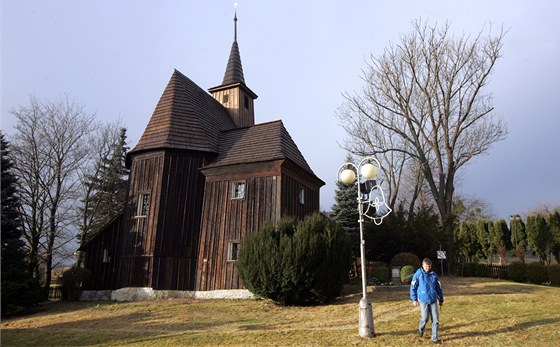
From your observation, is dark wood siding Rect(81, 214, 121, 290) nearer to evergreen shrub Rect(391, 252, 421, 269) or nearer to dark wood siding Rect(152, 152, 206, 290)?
dark wood siding Rect(152, 152, 206, 290)

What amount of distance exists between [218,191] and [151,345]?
10.1 meters

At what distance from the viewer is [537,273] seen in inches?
882

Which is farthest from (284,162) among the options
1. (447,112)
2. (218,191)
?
(447,112)

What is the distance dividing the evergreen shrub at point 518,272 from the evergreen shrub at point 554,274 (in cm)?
143

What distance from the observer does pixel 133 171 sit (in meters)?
20.0

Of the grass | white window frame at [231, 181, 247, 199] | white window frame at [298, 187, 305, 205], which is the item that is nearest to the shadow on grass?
the grass

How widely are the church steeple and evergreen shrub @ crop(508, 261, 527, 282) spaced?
1815cm

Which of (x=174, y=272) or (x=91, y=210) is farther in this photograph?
(x=91, y=210)

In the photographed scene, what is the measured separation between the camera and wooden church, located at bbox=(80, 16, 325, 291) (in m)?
18.2

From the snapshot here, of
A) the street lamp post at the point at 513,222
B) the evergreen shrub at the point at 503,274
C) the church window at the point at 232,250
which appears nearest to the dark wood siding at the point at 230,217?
the church window at the point at 232,250

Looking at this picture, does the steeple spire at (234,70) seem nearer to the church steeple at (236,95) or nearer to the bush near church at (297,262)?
the church steeple at (236,95)

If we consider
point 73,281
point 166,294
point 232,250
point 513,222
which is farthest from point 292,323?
point 513,222

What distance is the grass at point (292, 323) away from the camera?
8859 mm

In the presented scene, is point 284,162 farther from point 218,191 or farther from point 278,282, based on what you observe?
point 278,282
